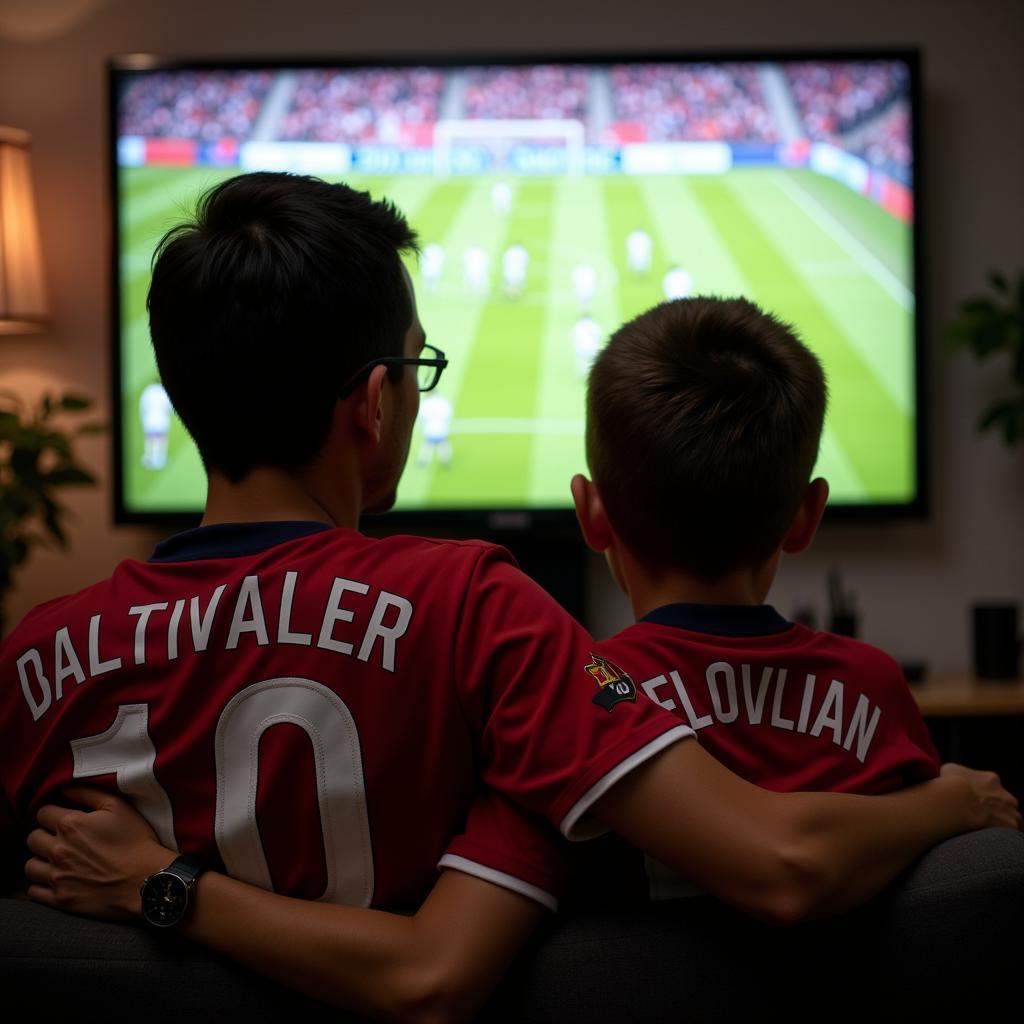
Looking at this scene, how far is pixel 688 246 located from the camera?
10.9ft

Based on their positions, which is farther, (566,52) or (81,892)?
(566,52)

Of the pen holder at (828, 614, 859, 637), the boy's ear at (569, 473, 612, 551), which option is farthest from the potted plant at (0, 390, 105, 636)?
the boy's ear at (569, 473, 612, 551)

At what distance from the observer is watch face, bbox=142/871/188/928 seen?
2.61 ft

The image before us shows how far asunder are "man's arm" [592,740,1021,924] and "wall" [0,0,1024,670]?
2669 millimetres

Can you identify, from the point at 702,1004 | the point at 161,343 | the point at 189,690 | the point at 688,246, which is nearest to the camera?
the point at 702,1004

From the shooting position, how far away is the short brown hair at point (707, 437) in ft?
3.59

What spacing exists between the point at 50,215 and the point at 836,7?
252 cm

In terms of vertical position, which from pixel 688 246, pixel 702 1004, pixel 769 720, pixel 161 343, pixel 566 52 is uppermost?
pixel 566 52

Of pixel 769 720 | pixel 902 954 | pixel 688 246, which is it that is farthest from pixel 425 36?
pixel 902 954

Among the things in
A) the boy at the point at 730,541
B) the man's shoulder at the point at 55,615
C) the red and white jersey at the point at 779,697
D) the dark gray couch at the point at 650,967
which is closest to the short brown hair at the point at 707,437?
the boy at the point at 730,541

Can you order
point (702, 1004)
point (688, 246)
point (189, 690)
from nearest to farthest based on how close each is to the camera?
1. point (702, 1004)
2. point (189, 690)
3. point (688, 246)

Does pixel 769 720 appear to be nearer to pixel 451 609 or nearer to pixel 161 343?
pixel 451 609

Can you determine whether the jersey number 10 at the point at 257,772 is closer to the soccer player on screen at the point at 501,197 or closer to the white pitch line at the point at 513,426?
the white pitch line at the point at 513,426

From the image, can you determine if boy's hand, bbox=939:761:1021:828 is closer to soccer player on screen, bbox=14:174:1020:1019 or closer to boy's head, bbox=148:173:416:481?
soccer player on screen, bbox=14:174:1020:1019
